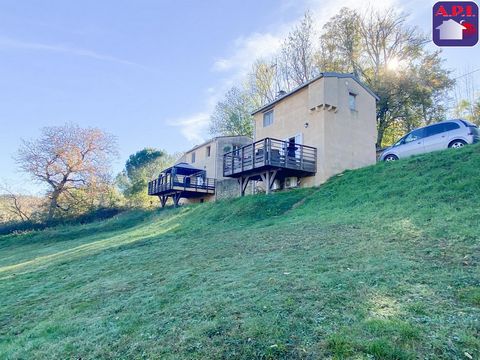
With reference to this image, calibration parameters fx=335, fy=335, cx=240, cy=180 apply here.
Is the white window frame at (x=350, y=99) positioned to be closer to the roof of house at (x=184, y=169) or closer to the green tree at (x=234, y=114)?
the roof of house at (x=184, y=169)

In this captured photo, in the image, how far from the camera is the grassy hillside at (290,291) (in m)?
3.22

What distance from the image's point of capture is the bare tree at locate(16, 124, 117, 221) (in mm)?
29703

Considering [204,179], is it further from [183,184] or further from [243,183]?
[243,183]

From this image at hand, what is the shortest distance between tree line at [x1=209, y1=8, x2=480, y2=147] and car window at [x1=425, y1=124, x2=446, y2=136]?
11.3 meters

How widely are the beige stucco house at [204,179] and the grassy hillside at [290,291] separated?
1540 centimetres

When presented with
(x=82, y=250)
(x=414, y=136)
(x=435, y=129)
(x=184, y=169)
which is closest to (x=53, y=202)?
(x=184, y=169)

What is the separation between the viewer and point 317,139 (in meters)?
17.2

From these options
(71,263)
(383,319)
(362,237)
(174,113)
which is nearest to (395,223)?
(362,237)

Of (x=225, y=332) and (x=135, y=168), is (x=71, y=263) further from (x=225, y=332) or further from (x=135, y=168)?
(x=135, y=168)

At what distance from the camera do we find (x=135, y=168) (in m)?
39.0

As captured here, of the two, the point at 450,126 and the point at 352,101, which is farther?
the point at 352,101

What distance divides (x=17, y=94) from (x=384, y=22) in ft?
89.7

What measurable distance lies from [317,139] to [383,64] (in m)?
15.1

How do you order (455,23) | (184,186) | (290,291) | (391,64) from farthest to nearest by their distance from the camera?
(391,64)
(184,186)
(455,23)
(290,291)
